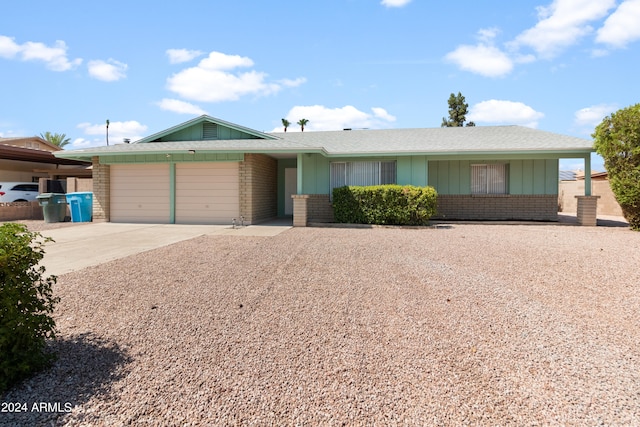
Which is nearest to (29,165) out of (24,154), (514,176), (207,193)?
(24,154)

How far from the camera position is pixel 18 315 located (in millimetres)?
2711

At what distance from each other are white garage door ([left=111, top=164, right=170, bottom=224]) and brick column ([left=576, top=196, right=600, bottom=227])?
51.1ft

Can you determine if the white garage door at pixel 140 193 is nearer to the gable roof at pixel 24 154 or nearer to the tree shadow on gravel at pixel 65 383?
the gable roof at pixel 24 154

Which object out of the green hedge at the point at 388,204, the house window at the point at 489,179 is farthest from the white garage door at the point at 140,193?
the house window at the point at 489,179

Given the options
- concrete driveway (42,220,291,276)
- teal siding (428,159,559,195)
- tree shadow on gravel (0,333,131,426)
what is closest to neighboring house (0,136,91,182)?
concrete driveway (42,220,291,276)

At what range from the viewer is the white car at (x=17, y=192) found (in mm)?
16359

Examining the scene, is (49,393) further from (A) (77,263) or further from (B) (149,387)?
(A) (77,263)

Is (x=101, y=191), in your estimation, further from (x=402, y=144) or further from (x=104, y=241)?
(x=402, y=144)

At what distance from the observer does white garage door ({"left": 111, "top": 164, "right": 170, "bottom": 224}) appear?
1407 cm

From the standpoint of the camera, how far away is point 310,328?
373cm

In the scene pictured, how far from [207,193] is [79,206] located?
5.54 meters

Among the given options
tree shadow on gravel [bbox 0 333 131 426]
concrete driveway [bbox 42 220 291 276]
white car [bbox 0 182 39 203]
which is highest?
white car [bbox 0 182 39 203]

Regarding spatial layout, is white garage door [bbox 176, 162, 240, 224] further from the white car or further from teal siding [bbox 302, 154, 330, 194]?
the white car

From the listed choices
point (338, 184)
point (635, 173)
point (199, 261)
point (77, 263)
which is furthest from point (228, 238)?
point (635, 173)
